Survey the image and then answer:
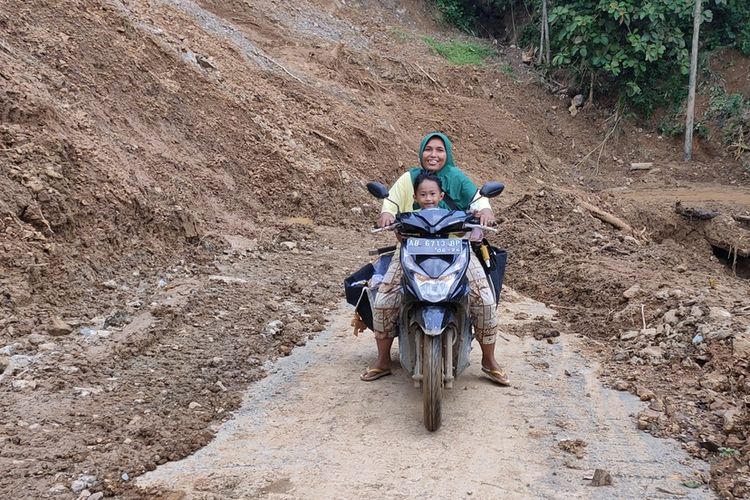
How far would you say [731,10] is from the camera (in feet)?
54.9

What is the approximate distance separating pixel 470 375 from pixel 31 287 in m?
3.42

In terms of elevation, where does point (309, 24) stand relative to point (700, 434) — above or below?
above

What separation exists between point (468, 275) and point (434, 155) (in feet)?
2.81

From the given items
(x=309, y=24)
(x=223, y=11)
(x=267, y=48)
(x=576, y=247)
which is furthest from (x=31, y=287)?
(x=309, y=24)

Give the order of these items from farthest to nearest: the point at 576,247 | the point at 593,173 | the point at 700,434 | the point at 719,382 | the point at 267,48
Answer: the point at 593,173 → the point at 267,48 → the point at 576,247 → the point at 719,382 → the point at 700,434

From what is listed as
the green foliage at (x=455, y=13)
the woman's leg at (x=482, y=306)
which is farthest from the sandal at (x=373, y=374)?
the green foliage at (x=455, y=13)

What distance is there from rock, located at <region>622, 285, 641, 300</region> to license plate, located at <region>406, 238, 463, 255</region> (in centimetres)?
280

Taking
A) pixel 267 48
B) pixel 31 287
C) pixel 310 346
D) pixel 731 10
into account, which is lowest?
pixel 310 346

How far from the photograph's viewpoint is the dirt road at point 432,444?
3471 mm

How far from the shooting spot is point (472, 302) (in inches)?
180

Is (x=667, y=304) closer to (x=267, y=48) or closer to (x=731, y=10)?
(x=267, y=48)

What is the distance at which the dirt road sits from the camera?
137 inches

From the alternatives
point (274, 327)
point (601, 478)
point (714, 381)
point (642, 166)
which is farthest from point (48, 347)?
point (642, 166)

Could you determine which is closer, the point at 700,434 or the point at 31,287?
the point at 700,434
